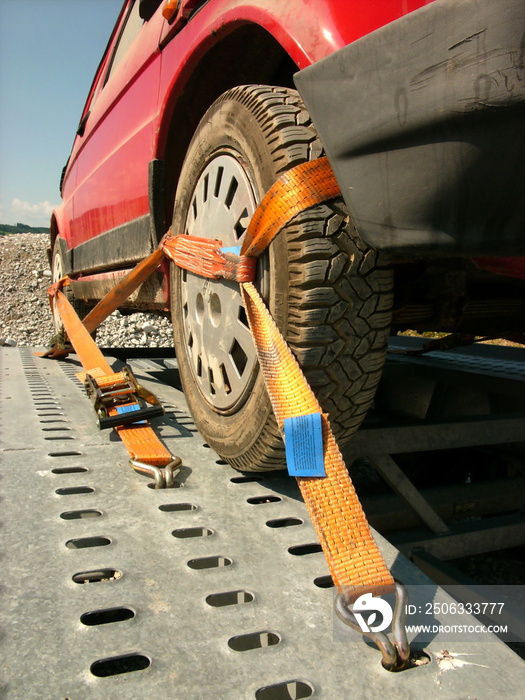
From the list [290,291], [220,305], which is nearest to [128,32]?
[220,305]

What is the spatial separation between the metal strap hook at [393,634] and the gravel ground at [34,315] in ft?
18.9

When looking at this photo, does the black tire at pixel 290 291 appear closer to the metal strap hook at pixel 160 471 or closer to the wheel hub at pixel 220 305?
the wheel hub at pixel 220 305

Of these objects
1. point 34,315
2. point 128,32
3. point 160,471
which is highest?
point 128,32

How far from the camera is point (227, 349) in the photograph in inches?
63.9

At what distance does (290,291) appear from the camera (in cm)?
130

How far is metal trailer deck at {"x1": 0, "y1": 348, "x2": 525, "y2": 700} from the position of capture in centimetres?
85

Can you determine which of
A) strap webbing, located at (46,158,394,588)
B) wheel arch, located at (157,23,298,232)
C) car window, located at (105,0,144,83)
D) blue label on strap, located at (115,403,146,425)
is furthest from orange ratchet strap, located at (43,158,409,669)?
car window, located at (105,0,144,83)

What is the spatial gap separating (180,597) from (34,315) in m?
9.70

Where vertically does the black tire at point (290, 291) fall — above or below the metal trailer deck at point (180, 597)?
above

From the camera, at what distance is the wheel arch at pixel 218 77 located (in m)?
1.76

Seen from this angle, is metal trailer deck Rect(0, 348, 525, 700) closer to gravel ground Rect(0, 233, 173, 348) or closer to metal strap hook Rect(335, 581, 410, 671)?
metal strap hook Rect(335, 581, 410, 671)

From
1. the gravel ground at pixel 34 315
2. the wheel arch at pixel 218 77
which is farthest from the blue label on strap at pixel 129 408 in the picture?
the gravel ground at pixel 34 315

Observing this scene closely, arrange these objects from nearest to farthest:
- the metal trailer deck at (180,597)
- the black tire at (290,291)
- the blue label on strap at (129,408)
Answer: the metal trailer deck at (180,597)
the black tire at (290,291)
the blue label on strap at (129,408)

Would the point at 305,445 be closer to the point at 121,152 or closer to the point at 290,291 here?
the point at 290,291
